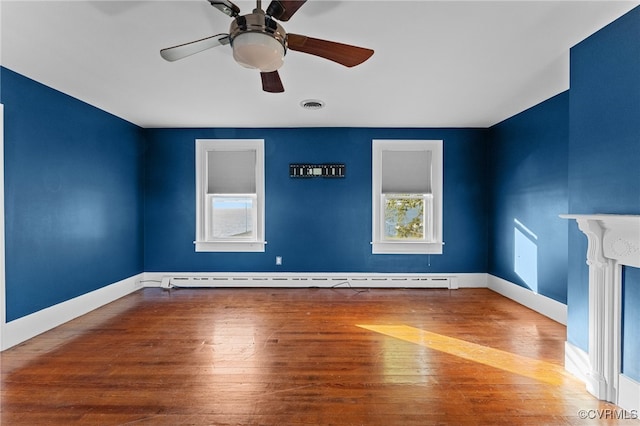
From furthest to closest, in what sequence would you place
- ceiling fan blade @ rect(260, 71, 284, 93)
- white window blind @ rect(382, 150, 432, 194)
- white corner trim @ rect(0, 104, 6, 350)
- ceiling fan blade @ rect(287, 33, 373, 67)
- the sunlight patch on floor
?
white window blind @ rect(382, 150, 432, 194) < white corner trim @ rect(0, 104, 6, 350) < the sunlight patch on floor < ceiling fan blade @ rect(260, 71, 284, 93) < ceiling fan blade @ rect(287, 33, 373, 67)

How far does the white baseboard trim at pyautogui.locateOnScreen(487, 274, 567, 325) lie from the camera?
321cm

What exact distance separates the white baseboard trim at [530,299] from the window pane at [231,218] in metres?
3.71

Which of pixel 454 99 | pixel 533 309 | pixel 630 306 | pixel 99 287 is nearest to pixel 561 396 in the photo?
pixel 630 306

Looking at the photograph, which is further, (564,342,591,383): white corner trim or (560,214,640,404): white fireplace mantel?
(564,342,591,383): white corner trim

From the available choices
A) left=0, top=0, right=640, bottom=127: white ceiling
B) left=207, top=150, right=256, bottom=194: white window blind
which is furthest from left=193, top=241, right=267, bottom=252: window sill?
left=0, top=0, right=640, bottom=127: white ceiling

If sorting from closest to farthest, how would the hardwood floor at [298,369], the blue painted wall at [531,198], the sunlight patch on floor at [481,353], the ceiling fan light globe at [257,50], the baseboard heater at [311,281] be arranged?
1. the ceiling fan light globe at [257,50]
2. the hardwood floor at [298,369]
3. the sunlight patch on floor at [481,353]
4. the blue painted wall at [531,198]
5. the baseboard heater at [311,281]

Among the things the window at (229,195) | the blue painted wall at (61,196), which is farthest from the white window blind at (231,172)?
the blue painted wall at (61,196)

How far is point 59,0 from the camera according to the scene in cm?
176

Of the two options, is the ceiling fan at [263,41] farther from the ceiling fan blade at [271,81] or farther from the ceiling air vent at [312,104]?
the ceiling air vent at [312,104]

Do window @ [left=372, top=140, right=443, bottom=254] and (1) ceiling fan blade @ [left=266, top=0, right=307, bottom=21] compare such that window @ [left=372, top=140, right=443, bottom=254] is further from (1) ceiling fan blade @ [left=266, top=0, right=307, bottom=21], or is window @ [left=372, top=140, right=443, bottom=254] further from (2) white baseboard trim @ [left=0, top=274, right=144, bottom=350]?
(2) white baseboard trim @ [left=0, top=274, right=144, bottom=350]

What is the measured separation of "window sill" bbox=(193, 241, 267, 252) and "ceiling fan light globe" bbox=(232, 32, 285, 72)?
3207 millimetres

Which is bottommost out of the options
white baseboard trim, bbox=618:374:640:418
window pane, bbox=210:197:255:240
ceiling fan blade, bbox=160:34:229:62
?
white baseboard trim, bbox=618:374:640:418

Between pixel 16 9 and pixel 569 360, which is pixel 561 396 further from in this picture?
pixel 16 9

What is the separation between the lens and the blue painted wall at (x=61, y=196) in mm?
2691
